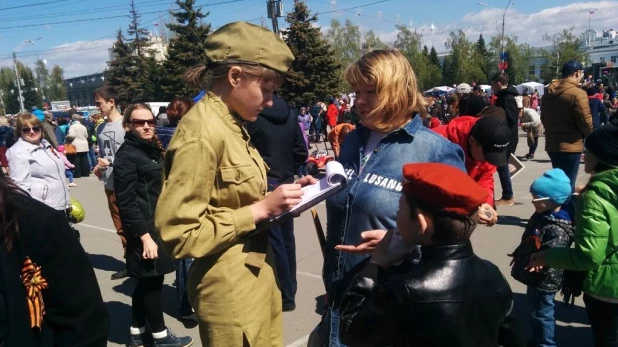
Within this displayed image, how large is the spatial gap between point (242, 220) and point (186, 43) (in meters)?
43.1

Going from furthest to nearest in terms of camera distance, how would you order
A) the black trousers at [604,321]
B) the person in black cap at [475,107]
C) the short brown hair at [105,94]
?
the person in black cap at [475,107] < the short brown hair at [105,94] < the black trousers at [604,321]

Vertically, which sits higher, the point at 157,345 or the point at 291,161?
the point at 291,161

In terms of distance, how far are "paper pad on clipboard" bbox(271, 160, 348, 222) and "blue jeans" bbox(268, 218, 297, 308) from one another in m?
2.39

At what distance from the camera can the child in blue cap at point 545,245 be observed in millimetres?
3471

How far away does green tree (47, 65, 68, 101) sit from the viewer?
363ft

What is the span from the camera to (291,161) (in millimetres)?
4652

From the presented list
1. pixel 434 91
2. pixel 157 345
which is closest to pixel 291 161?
pixel 157 345

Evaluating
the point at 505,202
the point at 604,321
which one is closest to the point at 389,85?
the point at 604,321

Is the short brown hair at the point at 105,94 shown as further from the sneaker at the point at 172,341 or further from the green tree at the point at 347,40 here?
the green tree at the point at 347,40

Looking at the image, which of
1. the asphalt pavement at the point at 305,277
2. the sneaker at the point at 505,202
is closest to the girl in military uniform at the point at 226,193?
the asphalt pavement at the point at 305,277

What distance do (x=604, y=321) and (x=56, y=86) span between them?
123m

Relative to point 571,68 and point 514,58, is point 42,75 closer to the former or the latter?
point 514,58

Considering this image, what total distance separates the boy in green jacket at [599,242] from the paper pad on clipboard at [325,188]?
144cm

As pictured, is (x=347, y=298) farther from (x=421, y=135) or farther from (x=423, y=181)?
(x=421, y=135)
